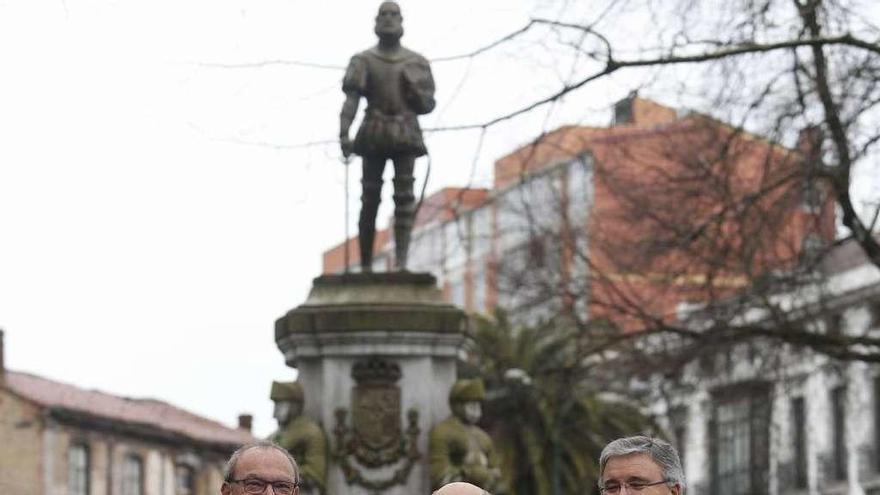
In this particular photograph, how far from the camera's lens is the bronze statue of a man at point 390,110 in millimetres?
18688

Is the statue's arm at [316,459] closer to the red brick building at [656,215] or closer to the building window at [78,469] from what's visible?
the red brick building at [656,215]

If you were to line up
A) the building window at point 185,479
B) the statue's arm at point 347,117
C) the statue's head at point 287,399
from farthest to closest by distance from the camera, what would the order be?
the building window at point 185,479 → the statue's arm at point 347,117 → the statue's head at point 287,399

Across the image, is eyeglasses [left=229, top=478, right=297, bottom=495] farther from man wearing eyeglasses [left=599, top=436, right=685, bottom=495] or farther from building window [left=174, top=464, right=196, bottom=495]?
building window [left=174, top=464, right=196, bottom=495]

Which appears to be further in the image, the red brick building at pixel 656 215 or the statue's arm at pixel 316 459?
the red brick building at pixel 656 215

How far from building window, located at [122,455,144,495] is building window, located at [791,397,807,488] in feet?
64.3

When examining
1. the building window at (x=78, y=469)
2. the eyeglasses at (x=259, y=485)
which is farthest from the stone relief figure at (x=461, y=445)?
the building window at (x=78, y=469)

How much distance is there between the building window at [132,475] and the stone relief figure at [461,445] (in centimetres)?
5617

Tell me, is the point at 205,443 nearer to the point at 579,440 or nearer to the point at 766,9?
the point at 579,440

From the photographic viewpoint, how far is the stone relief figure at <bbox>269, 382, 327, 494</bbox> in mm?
18172

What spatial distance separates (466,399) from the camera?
18344 millimetres

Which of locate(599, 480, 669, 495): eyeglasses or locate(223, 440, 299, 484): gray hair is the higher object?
locate(223, 440, 299, 484): gray hair

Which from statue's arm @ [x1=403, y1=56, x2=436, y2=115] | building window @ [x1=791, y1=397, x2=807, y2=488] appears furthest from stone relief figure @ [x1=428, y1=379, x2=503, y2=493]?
building window @ [x1=791, y1=397, x2=807, y2=488]

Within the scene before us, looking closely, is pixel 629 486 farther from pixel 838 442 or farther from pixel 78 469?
pixel 78 469

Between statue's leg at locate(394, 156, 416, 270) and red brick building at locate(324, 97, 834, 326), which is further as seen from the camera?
red brick building at locate(324, 97, 834, 326)
